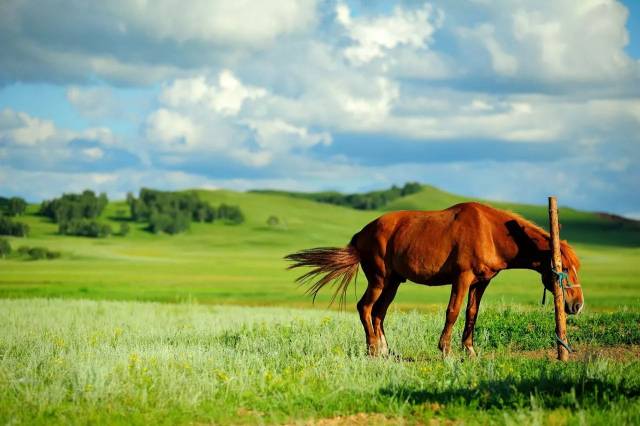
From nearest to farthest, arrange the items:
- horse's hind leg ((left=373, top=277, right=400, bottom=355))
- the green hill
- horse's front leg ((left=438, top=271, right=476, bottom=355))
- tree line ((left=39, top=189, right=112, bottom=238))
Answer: horse's front leg ((left=438, top=271, right=476, bottom=355)) → horse's hind leg ((left=373, top=277, right=400, bottom=355)) → the green hill → tree line ((left=39, top=189, right=112, bottom=238))

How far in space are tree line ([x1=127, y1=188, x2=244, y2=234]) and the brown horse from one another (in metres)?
122

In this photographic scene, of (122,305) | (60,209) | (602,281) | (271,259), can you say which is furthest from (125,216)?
(122,305)

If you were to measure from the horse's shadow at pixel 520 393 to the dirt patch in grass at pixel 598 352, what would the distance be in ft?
10.6

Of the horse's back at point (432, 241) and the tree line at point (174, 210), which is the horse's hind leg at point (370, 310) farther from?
the tree line at point (174, 210)

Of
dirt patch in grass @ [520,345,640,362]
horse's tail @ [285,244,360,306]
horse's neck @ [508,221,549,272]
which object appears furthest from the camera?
horse's tail @ [285,244,360,306]

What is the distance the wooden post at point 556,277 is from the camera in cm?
1225

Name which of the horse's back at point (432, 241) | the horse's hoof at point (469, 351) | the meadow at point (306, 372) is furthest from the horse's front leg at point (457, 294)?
the meadow at point (306, 372)

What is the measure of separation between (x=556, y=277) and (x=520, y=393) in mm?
3628

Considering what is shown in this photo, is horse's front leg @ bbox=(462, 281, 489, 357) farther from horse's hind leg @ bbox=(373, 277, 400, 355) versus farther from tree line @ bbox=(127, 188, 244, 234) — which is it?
tree line @ bbox=(127, 188, 244, 234)

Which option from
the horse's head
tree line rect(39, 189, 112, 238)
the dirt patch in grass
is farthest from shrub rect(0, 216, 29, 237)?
the horse's head

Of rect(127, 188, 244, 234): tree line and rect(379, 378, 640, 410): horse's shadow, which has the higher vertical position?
rect(127, 188, 244, 234): tree line

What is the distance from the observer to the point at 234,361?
12102 mm

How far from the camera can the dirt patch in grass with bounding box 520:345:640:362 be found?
13.3 meters

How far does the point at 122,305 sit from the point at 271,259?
70212mm
